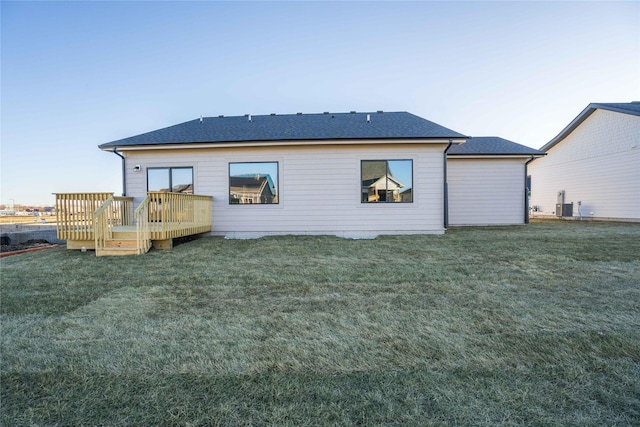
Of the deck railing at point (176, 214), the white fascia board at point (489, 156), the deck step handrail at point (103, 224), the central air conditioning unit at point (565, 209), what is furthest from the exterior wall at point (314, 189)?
the central air conditioning unit at point (565, 209)

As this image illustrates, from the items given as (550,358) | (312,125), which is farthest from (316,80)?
(550,358)

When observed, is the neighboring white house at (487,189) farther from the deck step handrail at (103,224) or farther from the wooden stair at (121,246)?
the deck step handrail at (103,224)

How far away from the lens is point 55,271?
5.12 meters

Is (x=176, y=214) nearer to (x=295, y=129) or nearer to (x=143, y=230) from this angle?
(x=143, y=230)

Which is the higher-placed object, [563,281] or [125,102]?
[125,102]

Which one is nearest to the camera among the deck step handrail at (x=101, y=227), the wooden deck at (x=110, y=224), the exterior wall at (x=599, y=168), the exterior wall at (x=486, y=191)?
the deck step handrail at (x=101, y=227)

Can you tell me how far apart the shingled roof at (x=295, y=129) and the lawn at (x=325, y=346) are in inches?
202

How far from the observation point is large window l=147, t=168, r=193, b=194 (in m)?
9.28

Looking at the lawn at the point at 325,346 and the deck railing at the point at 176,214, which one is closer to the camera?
the lawn at the point at 325,346

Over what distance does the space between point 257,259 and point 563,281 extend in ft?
16.7

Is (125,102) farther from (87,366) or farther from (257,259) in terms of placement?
(87,366)

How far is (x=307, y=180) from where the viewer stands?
9273 millimetres

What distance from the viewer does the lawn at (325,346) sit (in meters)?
1.63

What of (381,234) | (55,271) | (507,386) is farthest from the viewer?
(381,234)
